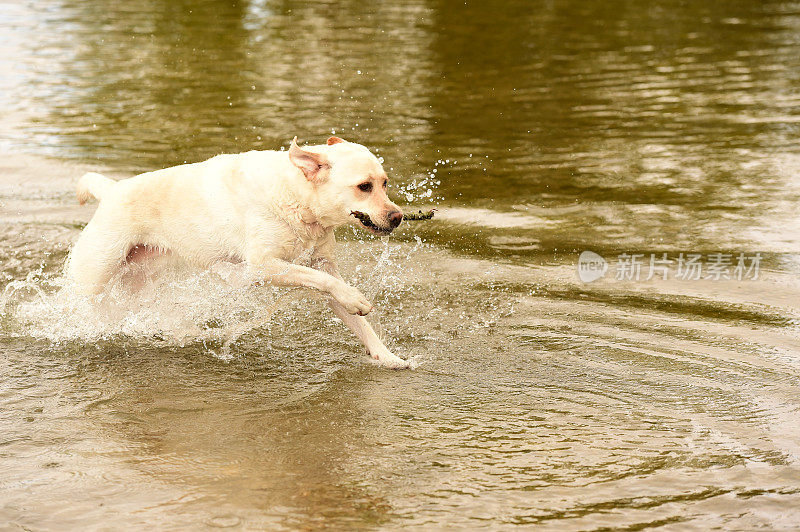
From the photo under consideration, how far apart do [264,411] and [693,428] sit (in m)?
2.33

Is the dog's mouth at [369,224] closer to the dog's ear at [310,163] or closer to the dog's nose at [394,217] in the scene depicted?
the dog's nose at [394,217]

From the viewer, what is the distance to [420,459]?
509cm

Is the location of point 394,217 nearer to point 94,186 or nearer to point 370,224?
point 370,224

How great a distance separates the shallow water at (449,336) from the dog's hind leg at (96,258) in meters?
0.19

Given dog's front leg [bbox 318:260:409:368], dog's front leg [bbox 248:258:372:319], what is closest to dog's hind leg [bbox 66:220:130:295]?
dog's front leg [bbox 248:258:372:319]

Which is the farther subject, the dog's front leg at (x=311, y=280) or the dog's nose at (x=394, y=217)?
the dog's front leg at (x=311, y=280)

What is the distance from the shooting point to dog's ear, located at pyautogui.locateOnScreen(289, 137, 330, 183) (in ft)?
19.4

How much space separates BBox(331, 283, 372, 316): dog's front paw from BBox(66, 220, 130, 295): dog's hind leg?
148cm

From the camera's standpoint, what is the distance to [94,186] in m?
6.81

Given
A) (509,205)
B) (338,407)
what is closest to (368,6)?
(509,205)

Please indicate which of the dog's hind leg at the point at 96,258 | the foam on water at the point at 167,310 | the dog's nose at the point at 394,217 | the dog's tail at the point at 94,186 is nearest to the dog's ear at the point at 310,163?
the dog's nose at the point at 394,217

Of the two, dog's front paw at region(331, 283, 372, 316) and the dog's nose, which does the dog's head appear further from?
dog's front paw at region(331, 283, 372, 316)

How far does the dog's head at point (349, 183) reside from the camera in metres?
5.89

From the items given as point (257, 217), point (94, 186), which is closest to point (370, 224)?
point (257, 217)
